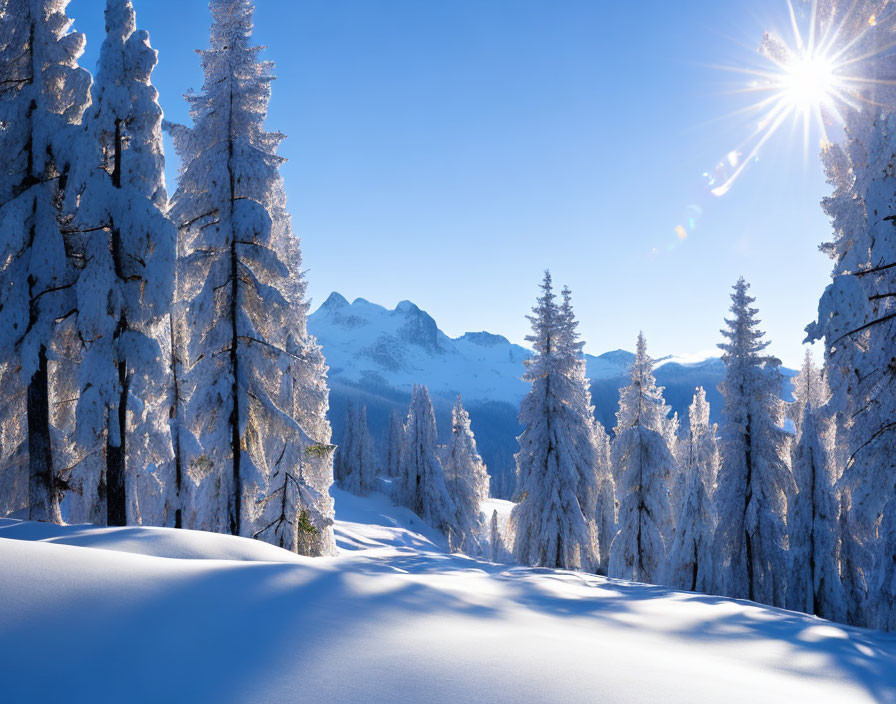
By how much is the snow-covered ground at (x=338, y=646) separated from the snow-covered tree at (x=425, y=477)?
126 ft

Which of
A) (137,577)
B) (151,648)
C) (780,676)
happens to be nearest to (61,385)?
(137,577)

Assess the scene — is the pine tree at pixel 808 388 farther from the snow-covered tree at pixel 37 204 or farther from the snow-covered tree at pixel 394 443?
the snow-covered tree at pixel 394 443

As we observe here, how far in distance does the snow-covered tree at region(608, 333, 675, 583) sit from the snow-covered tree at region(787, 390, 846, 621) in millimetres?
5953

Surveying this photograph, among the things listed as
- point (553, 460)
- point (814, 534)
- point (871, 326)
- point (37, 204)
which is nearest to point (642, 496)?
point (553, 460)

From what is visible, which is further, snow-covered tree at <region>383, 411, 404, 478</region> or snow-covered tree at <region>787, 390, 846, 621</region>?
snow-covered tree at <region>383, 411, 404, 478</region>

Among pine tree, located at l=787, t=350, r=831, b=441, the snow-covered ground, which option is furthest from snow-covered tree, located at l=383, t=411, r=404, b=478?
the snow-covered ground

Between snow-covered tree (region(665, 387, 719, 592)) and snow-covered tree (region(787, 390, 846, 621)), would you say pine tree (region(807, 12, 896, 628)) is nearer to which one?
snow-covered tree (region(787, 390, 846, 621))

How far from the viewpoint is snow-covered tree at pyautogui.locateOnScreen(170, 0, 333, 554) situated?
1242 centimetres

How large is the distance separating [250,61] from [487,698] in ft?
48.9

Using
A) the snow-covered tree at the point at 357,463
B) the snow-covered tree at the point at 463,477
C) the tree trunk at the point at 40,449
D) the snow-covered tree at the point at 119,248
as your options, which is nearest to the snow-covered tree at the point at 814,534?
the snow-covered tree at the point at 119,248

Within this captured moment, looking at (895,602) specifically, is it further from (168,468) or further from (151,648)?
(168,468)

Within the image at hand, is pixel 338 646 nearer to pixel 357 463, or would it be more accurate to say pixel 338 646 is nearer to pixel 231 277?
pixel 231 277

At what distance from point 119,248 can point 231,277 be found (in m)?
2.48

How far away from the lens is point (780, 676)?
393cm
